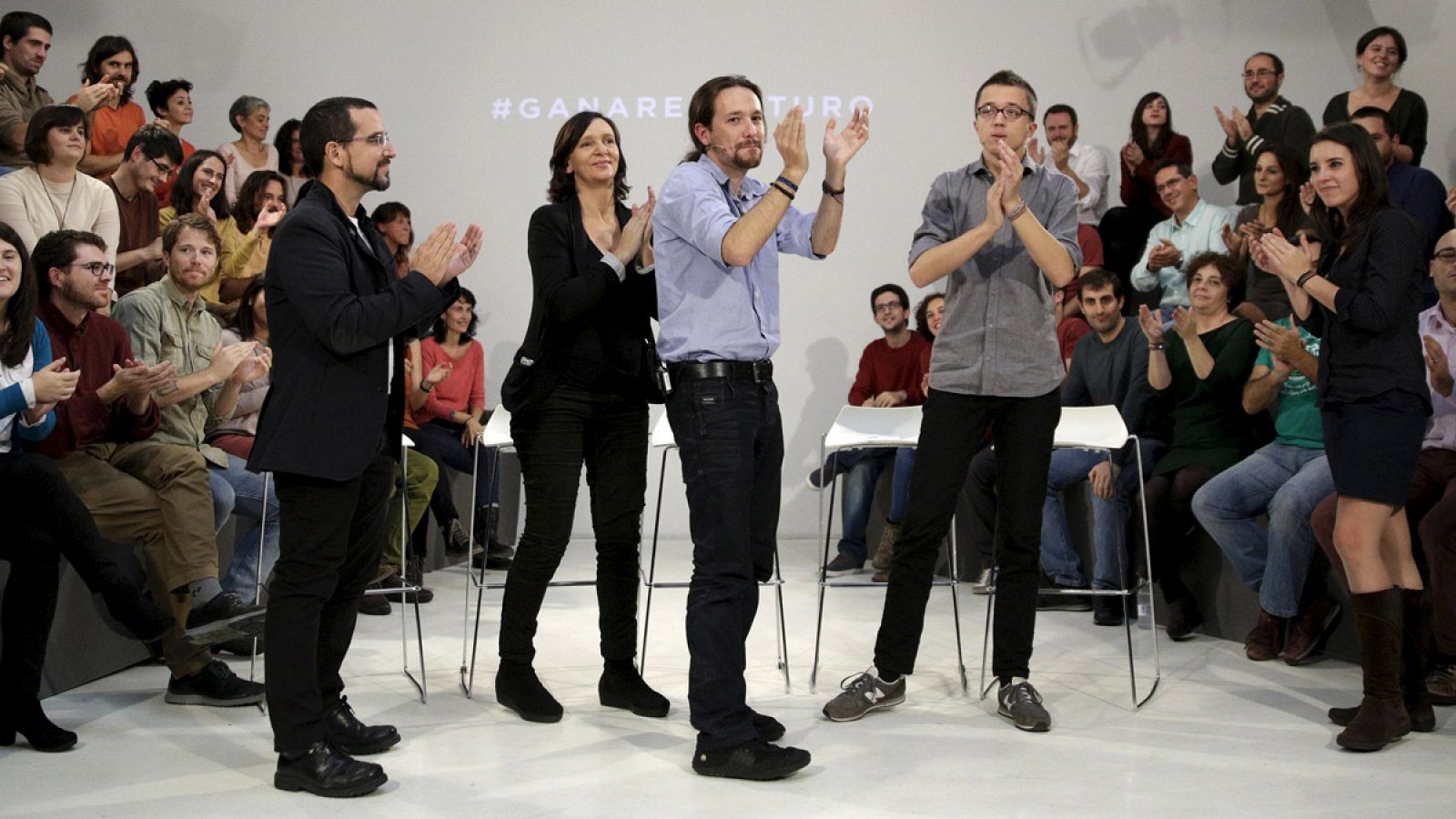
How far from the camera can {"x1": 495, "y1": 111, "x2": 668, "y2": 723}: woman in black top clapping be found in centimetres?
324

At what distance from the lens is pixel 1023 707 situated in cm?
327

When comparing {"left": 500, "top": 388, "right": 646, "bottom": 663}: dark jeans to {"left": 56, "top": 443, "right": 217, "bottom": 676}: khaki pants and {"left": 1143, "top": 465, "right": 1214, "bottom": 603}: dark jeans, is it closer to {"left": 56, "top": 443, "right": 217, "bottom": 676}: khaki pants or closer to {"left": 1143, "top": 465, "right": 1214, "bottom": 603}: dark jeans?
{"left": 56, "top": 443, "right": 217, "bottom": 676}: khaki pants

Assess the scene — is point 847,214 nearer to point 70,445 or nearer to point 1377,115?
point 1377,115

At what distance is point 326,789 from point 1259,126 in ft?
18.4

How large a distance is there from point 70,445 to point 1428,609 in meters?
3.71

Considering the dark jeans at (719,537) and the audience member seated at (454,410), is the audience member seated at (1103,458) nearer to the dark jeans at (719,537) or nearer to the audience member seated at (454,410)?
the dark jeans at (719,537)

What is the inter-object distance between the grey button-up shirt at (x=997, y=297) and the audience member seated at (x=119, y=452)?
2.01m

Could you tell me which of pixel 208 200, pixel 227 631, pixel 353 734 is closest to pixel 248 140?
pixel 208 200

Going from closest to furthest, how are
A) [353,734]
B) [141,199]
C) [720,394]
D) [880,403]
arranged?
1. [720,394]
2. [353,734]
3. [141,199]
4. [880,403]

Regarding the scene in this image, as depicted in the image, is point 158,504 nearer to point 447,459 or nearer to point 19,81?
point 447,459

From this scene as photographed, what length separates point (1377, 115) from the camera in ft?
17.3

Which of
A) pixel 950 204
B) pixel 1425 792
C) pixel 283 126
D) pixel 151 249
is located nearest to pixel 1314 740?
pixel 1425 792

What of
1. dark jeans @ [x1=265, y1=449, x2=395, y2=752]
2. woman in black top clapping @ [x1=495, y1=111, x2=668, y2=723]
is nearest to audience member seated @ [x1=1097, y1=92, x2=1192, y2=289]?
woman in black top clapping @ [x1=495, y1=111, x2=668, y2=723]

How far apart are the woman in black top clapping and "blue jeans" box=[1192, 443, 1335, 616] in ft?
6.46
